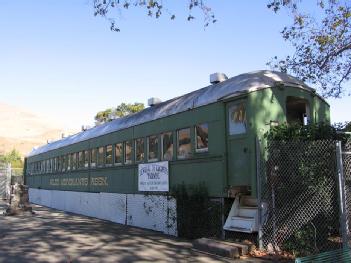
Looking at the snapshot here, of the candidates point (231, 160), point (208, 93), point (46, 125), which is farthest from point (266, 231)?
point (46, 125)

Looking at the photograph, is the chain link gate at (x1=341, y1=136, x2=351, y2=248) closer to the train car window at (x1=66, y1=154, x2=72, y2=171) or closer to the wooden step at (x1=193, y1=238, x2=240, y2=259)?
the wooden step at (x1=193, y1=238, x2=240, y2=259)

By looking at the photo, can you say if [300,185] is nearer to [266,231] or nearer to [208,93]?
[266,231]

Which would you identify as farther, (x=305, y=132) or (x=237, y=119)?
(x=237, y=119)

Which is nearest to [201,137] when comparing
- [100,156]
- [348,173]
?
[348,173]

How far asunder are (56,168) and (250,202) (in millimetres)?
16386

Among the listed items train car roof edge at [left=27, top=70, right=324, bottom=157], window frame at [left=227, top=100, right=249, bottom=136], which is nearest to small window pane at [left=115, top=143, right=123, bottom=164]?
train car roof edge at [left=27, top=70, right=324, bottom=157]

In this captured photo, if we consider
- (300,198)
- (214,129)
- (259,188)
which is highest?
(214,129)

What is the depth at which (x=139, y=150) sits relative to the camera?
15.5 metres

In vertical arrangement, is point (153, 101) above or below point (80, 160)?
above

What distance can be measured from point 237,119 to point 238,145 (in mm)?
603

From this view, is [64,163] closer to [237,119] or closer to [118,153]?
[118,153]

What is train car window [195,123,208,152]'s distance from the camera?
39.0 feet

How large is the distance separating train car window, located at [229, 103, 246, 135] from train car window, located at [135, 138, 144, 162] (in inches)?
189

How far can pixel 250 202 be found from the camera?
10.9 meters
